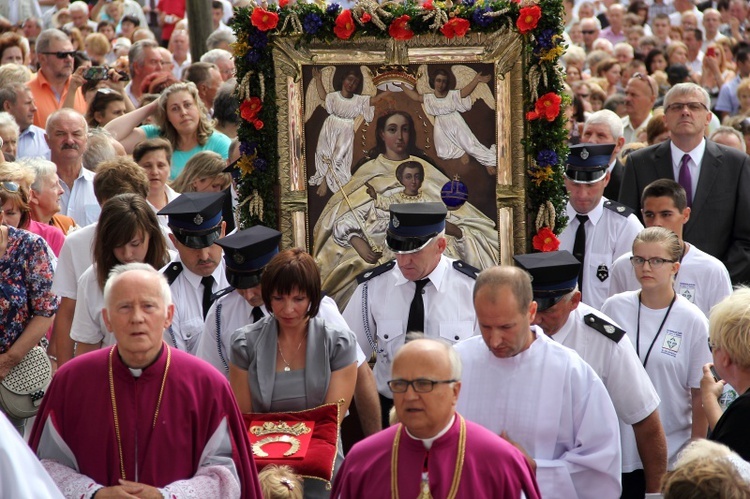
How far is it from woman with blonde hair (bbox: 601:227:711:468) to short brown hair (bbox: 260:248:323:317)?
6.27 ft

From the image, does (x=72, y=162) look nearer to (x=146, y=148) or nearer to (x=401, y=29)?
(x=146, y=148)

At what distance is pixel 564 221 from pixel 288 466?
2877mm

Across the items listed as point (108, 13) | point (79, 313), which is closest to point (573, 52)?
point (108, 13)

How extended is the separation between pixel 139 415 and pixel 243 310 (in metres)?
1.59

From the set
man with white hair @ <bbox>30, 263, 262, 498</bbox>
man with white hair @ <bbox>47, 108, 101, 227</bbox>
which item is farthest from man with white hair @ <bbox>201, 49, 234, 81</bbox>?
man with white hair @ <bbox>30, 263, 262, 498</bbox>

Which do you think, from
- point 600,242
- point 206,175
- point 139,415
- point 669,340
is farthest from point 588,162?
point 139,415

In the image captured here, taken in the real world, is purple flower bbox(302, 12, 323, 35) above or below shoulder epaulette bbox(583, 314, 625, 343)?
above

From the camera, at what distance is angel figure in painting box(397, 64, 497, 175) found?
7.57 metres

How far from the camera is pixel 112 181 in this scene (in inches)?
299

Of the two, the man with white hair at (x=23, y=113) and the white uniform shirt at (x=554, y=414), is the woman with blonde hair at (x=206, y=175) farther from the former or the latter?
the white uniform shirt at (x=554, y=414)

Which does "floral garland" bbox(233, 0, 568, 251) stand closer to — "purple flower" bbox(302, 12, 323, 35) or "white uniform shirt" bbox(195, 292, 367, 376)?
"purple flower" bbox(302, 12, 323, 35)

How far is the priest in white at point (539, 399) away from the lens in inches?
211

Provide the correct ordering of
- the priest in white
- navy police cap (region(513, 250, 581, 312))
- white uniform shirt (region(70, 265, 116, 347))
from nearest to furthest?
1. the priest in white
2. navy police cap (region(513, 250, 581, 312))
3. white uniform shirt (region(70, 265, 116, 347))

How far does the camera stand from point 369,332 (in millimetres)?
6953
